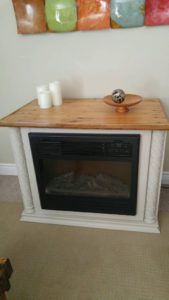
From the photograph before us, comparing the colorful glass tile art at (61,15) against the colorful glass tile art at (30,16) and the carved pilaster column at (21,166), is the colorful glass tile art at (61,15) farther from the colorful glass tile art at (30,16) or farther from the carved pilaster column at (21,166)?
the carved pilaster column at (21,166)

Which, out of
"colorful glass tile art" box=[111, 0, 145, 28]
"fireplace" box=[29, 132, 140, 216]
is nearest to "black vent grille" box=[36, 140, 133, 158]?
"fireplace" box=[29, 132, 140, 216]

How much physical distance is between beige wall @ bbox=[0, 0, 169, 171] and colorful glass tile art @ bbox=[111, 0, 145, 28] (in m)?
0.05

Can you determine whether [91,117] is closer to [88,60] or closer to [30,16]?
[88,60]

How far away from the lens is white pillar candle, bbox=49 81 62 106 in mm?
1614

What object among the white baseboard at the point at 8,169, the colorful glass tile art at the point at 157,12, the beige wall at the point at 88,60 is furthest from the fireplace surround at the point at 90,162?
the white baseboard at the point at 8,169

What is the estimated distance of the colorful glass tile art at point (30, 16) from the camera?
158 cm

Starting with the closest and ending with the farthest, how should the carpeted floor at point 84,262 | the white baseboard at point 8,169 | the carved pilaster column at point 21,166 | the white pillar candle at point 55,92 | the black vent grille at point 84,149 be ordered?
the carpeted floor at point 84,262
the black vent grille at point 84,149
the carved pilaster column at point 21,166
the white pillar candle at point 55,92
the white baseboard at point 8,169

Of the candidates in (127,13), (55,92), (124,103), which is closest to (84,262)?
(124,103)

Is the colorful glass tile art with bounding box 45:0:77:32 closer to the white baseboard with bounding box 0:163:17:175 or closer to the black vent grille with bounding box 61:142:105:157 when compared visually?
the black vent grille with bounding box 61:142:105:157

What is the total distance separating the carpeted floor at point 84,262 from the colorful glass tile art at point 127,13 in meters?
1.39

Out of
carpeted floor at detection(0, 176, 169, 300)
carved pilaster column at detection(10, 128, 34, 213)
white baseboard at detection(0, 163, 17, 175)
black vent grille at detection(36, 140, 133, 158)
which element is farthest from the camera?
white baseboard at detection(0, 163, 17, 175)

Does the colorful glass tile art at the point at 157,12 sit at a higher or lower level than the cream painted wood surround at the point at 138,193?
higher

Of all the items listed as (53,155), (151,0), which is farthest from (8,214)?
(151,0)

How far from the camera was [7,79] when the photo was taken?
1.89m
